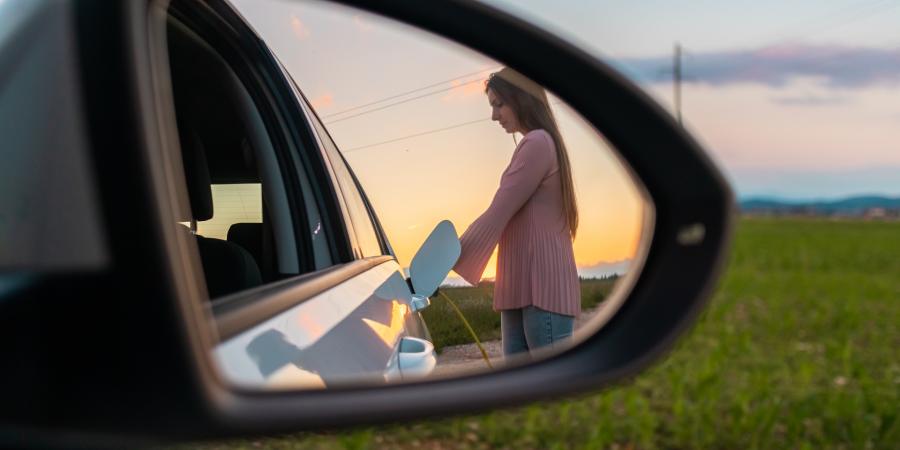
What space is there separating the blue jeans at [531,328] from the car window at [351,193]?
1.99 ft

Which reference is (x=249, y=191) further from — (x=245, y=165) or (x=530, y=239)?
(x=530, y=239)

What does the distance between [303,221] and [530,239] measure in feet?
2.15

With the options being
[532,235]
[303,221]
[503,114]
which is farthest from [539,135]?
[303,221]

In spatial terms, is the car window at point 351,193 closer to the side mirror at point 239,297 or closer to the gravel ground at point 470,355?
the side mirror at point 239,297

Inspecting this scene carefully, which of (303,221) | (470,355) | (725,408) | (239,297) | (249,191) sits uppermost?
(249,191)

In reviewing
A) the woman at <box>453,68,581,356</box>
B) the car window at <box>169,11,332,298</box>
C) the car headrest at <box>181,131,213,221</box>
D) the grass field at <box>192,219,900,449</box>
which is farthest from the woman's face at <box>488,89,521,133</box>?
the grass field at <box>192,219,900,449</box>

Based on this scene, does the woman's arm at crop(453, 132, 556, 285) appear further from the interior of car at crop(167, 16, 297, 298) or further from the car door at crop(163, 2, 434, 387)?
the interior of car at crop(167, 16, 297, 298)

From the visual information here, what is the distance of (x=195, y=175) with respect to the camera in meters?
2.44

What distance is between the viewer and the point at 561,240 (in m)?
2.13

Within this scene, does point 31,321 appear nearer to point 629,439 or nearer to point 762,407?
point 629,439

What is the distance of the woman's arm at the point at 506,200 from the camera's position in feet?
6.41

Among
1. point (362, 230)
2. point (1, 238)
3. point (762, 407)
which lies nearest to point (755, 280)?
point (762, 407)

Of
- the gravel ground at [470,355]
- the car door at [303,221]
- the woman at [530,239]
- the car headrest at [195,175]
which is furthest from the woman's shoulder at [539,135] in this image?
the car headrest at [195,175]

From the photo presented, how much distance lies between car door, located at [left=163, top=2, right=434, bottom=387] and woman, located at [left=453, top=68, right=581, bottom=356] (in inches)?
9.0
